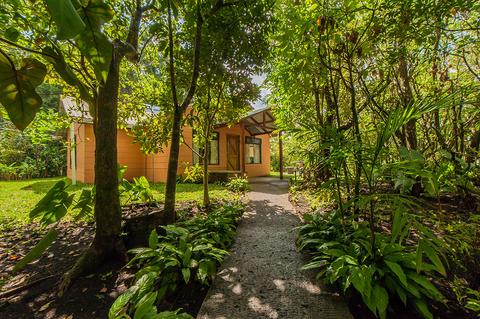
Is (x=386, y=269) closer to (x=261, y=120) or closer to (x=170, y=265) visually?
(x=170, y=265)

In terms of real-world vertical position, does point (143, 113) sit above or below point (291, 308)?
above

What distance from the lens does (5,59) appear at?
65 cm

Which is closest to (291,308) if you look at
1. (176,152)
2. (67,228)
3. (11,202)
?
(176,152)

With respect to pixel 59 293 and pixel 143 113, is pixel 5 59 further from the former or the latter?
pixel 143 113

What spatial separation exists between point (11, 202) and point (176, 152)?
6.35 meters

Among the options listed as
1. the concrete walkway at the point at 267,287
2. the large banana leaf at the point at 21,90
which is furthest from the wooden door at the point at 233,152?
the large banana leaf at the point at 21,90

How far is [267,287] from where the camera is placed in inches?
90.4

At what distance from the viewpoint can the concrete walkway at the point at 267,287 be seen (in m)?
1.92

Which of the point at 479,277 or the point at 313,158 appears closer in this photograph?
the point at 479,277

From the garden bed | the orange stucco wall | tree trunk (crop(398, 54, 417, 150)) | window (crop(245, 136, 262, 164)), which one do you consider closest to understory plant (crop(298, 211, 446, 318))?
the garden bed

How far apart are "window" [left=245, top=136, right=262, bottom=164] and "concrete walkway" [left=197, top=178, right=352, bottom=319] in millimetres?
10595

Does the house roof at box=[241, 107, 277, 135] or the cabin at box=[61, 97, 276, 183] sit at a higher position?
the house roof at box=[241, 107, 277, 135]

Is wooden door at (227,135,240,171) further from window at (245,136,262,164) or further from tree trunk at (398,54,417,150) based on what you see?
tree trunk at (398,54,417,150)

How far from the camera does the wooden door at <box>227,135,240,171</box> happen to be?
1270 centimetres
